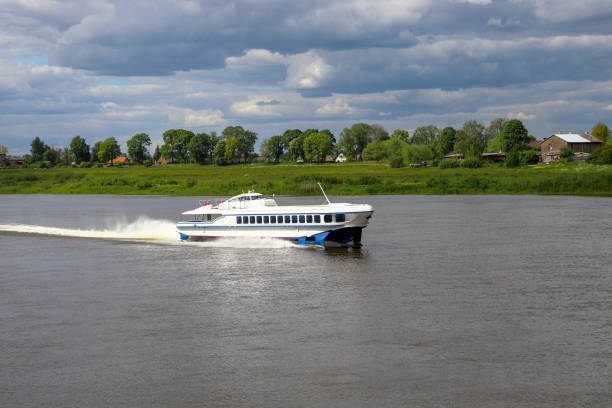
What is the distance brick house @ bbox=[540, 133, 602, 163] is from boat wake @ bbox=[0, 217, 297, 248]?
133 metres

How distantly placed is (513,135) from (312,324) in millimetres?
155080

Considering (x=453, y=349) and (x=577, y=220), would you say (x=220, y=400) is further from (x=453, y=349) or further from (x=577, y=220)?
(x=577, y=220)

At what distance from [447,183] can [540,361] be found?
88030 millimetres

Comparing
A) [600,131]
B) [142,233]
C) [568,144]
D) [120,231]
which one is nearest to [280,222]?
[142,233]

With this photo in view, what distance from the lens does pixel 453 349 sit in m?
21.0

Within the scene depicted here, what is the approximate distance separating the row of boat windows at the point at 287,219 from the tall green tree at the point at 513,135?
5293 inches

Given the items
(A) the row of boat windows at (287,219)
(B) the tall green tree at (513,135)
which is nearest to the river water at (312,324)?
(A) the row of boat windows at (287,219)

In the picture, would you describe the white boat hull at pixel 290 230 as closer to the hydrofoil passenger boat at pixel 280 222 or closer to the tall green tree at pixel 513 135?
the hydrofoil passenger boat at pixel 280 222

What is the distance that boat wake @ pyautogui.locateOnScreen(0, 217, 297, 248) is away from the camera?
1796 inches

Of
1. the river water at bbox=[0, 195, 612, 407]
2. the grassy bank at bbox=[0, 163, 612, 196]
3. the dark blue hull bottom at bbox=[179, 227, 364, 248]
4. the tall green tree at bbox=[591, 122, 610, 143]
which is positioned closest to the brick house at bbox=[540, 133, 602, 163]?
the tall green tree at bbox=[591, 122, 610, 143]

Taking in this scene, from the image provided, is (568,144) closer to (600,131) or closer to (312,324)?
(600,131)

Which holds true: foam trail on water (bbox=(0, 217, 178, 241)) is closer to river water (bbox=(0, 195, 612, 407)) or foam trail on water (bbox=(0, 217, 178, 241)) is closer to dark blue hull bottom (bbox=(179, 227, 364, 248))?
river water (bbox=(0, 195, 612, 407))

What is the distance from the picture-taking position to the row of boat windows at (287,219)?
4353cm

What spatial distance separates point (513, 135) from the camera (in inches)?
6619
